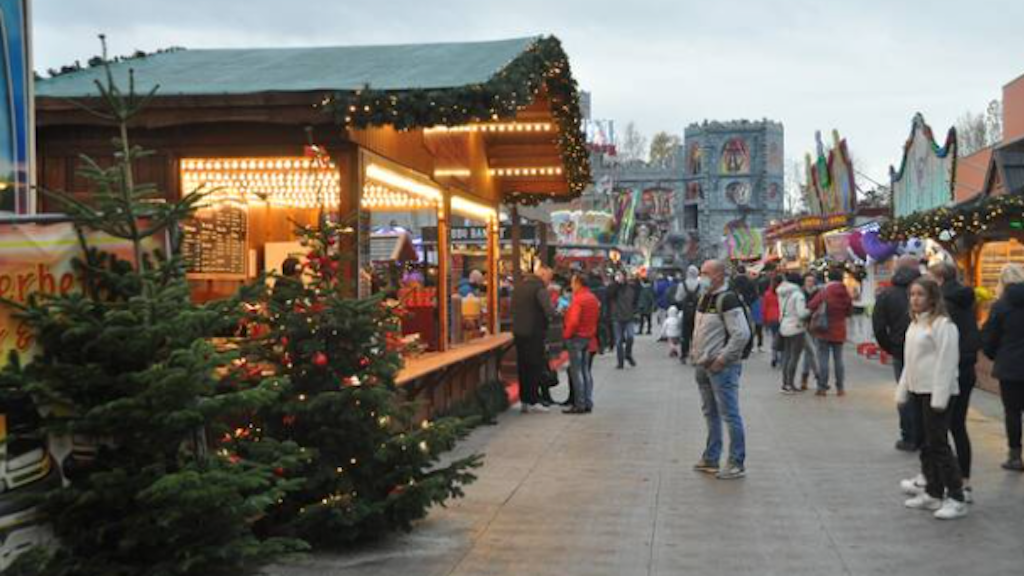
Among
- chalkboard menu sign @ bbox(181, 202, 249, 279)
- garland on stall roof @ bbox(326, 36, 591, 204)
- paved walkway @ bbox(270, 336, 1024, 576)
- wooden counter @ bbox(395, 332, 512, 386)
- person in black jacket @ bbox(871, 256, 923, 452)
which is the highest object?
garland on stall roof @ bbox(326, 36, 591, 204)

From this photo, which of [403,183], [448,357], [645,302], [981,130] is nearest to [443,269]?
[448,357]

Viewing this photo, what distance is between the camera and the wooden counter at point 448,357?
33.0 ft

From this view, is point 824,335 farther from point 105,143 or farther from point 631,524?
point 105,143

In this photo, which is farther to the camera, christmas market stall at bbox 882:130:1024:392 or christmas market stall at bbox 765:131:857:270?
christmas market stall at bbox 765:131:857:270

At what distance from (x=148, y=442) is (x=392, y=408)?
2606mm

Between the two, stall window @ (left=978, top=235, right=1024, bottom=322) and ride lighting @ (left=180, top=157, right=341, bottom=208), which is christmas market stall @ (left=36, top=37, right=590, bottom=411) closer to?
ride lighting @ (left=180, top=157, right=341, bottom=208)

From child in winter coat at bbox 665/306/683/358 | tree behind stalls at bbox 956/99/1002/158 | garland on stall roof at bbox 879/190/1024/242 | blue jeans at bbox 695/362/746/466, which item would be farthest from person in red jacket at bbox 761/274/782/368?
tree behind stalls at bbox 956/99/1002/158

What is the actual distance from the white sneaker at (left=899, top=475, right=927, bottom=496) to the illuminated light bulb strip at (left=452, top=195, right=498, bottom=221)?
23.6 ft

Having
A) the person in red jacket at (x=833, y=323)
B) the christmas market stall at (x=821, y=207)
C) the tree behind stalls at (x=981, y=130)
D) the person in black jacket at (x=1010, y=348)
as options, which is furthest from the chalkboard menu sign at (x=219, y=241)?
the tree behind stalls at (x=981, y=130)

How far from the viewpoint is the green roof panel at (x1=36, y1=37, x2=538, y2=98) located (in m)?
9.46

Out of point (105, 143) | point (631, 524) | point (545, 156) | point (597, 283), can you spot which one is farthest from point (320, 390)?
point (597, 283)

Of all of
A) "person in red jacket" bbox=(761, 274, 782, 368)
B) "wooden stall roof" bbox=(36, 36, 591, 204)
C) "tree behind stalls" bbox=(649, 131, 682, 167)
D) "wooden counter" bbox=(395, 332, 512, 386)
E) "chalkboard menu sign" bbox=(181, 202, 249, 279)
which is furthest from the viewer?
"tree behind stalls" bbox=(649, 131, 682, 167)

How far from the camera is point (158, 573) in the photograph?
4215 millimetres

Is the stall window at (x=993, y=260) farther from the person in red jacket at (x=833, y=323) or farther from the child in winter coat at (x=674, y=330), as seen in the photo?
the child in winter coat at (x=674, y=330)
